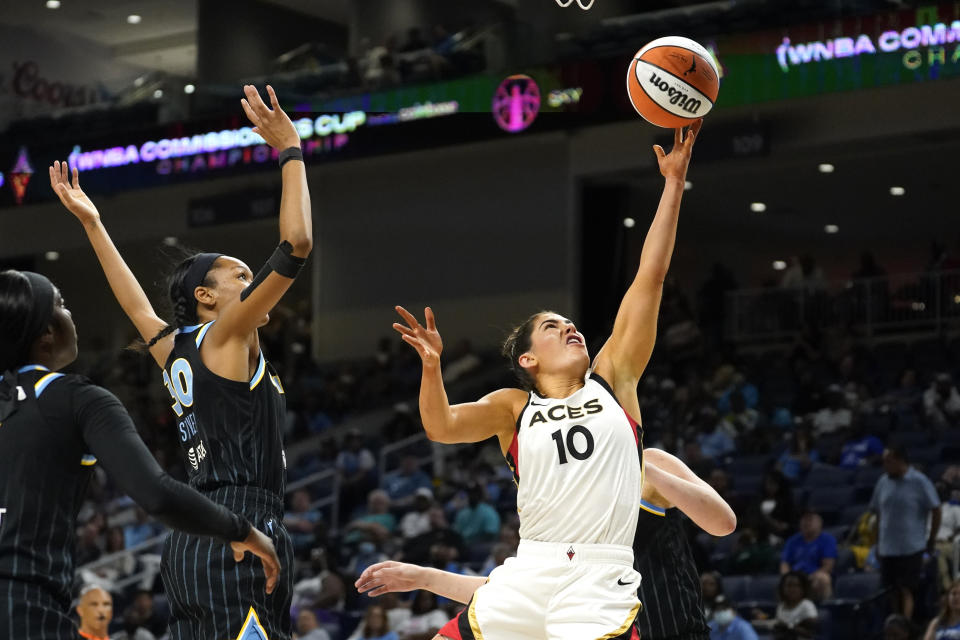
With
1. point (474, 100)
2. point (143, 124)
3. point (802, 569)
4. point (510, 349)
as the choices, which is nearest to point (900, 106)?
point (474, 100)

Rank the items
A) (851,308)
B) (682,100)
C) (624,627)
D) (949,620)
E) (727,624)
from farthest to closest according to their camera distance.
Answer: (851,308)
(727,624)
(949,620)
(682,100)
(624,627)

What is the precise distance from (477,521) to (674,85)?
9085 mm

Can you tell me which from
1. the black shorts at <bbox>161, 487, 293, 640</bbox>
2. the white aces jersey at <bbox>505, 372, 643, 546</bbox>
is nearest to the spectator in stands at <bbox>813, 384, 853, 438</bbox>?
the white aces jersey at <bbox>505, 372, 643, 546</bbox>

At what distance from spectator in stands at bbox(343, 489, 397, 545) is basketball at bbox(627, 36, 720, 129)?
956 centimetres

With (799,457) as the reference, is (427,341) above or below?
above

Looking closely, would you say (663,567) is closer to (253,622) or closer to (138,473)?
(253,622)

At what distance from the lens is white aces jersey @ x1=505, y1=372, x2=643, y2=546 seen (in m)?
4.45

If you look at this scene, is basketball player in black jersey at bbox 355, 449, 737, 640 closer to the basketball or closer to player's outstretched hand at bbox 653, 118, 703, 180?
player's outstretched hand at bbox 653, 118, 703, 180

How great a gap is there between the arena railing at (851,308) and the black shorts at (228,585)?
14.9 m

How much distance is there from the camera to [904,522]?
11023 mm

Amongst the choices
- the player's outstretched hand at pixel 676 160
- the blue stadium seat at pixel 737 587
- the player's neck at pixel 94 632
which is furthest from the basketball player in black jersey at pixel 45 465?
the blue stadium seat at pixel 737 587

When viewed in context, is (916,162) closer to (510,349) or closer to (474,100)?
(474,100)

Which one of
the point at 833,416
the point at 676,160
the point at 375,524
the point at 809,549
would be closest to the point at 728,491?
the point at 809,549

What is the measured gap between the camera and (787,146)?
1783 cm
